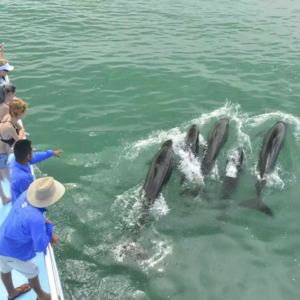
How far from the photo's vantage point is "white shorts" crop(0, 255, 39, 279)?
547 cm

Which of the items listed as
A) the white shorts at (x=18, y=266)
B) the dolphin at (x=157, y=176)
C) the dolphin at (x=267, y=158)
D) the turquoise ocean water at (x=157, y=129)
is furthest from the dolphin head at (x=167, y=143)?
the white shorts at (x=18, y=266)

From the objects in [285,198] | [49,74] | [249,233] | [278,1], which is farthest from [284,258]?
[278,1]

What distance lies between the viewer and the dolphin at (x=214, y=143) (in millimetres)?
11109

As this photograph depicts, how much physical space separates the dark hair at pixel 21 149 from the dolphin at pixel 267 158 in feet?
20.5

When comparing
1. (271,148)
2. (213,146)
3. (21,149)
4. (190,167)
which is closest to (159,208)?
(190,167)

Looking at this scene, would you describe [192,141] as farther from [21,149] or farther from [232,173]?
[21,149]

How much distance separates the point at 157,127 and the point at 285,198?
5.74m

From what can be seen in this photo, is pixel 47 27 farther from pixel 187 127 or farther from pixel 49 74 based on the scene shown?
pixel 187 127

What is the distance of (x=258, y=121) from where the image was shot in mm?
13844

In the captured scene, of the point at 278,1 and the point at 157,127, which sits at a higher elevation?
the point at 278,1

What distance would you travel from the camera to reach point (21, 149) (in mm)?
6266

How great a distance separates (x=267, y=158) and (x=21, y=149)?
8063 mm

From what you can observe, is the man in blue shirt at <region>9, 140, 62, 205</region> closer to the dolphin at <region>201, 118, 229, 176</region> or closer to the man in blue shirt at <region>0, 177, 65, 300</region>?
the man in blue shirt at <region>0, 177, 65, 300</region>

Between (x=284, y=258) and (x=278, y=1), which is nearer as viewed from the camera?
(x=284, y=258)
